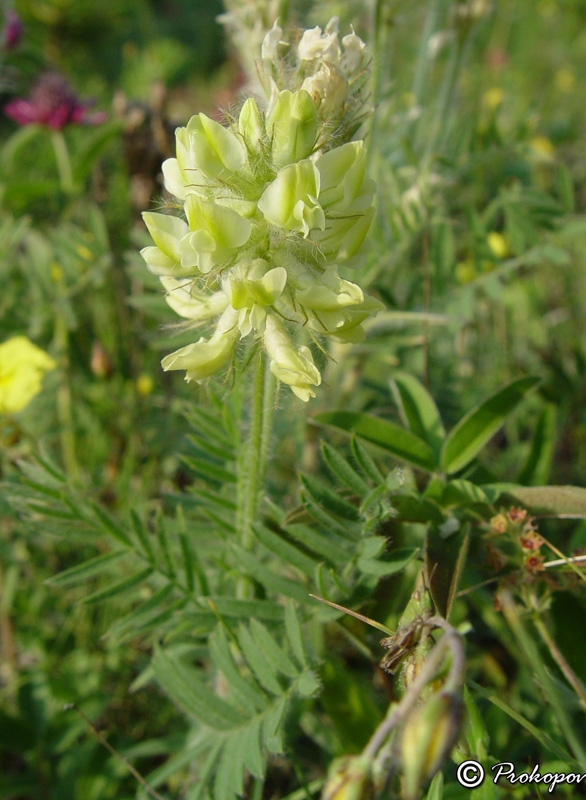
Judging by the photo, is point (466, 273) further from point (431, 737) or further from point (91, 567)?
point (431, 737)

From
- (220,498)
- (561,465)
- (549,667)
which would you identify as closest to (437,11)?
(561,465)

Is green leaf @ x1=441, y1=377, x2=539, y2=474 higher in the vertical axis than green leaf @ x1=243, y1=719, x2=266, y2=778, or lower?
higher

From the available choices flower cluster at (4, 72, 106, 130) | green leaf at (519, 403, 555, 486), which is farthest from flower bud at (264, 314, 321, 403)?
flower cluster at (4, 72, 106, 130)

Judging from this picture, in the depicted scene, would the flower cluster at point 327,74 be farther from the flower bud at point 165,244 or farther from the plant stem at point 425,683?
the plant stem at point 425,683

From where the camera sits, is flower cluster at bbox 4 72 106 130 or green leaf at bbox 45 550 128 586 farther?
flower cluster at bbox 4 72 106 130

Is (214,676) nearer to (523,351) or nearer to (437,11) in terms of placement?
(523,351)

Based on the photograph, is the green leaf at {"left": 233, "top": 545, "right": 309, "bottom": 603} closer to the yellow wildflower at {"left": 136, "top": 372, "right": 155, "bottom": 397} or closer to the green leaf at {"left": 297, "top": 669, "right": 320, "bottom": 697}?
the green leaf at {"left": 297, "top": 669, "right": 320, "bottom": 697}

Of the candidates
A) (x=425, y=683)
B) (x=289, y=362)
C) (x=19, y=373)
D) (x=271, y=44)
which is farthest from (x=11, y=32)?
(x=425, y=683)
